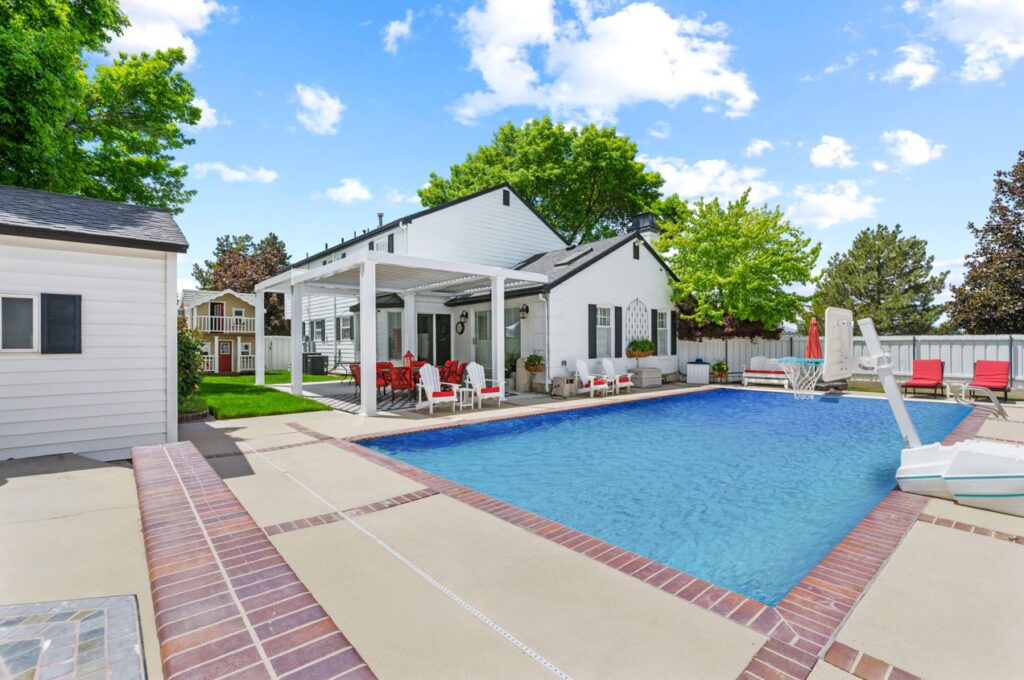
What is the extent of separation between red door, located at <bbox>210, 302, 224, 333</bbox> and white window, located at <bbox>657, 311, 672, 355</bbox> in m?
21.3

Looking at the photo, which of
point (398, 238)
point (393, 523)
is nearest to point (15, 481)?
point (393, 523)

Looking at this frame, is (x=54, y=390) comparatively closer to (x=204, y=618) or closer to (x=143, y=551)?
(x=143, y=551)

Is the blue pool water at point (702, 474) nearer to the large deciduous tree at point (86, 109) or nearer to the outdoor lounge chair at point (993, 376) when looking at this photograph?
the outdoor lounge chair at point (993, 376)

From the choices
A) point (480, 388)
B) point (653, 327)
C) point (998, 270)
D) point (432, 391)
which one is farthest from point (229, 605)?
point (998, 270)

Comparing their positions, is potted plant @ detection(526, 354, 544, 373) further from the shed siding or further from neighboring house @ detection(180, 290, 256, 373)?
neighboring house @ detection(180, 290, 256, 373)

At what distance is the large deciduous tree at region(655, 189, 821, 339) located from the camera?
17.1 m

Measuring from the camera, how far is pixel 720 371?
17609 mm

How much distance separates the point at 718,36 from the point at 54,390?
15.0 m

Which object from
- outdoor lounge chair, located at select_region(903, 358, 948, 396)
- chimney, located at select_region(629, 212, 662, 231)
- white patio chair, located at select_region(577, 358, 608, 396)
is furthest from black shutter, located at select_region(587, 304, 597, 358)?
outdoor lounge chair, located at select_region(903, 358, 948, 396)

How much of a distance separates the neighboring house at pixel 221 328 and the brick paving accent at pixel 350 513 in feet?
74.4

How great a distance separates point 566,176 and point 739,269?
14.5m

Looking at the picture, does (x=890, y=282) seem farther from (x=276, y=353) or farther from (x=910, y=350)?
(x=276, y=353)

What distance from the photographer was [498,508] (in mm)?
4602

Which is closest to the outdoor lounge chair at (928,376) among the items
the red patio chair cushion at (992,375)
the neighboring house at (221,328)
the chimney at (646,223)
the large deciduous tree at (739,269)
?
the red patio chair cushion at (992,375)
